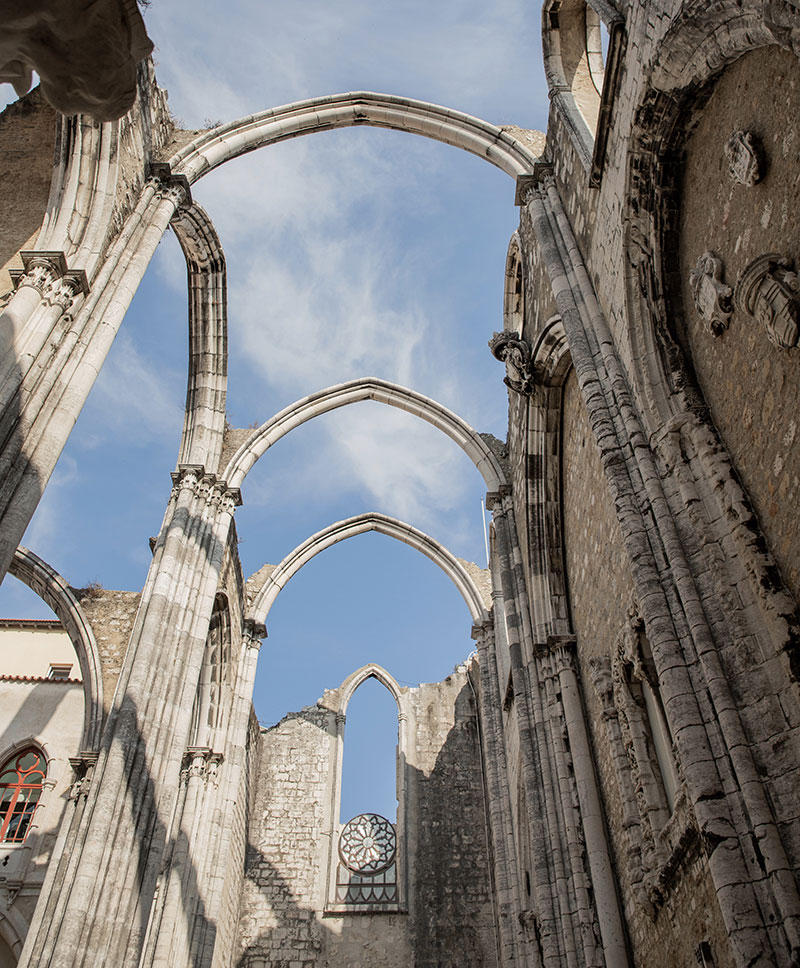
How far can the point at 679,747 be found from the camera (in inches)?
136

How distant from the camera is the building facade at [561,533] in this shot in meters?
3.51

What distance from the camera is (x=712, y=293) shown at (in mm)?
4191

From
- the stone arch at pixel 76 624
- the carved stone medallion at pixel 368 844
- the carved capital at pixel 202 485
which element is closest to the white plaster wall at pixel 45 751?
the stone arch at pixel 76 624

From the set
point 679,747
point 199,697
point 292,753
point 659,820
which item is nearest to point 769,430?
point 679,747

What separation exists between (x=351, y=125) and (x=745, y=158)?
7.69m

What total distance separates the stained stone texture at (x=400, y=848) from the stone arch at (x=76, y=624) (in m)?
5.01

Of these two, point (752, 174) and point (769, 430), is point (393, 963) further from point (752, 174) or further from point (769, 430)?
point (752, 174)

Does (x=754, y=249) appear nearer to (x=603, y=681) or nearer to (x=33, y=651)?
(x=603, y=681)

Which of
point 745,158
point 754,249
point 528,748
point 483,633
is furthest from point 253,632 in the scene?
point 745,158

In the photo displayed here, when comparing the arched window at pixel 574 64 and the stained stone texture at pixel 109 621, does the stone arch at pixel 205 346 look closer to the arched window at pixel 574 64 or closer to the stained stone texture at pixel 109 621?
the stained stone texture at pixel 109 621

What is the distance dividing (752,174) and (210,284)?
852 centimetres

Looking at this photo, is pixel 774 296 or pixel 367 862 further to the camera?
pixel 367 862

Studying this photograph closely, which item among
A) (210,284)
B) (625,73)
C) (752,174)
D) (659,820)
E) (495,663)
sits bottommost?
(659,820)

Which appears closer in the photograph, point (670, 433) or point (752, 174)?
point (752, 174)
